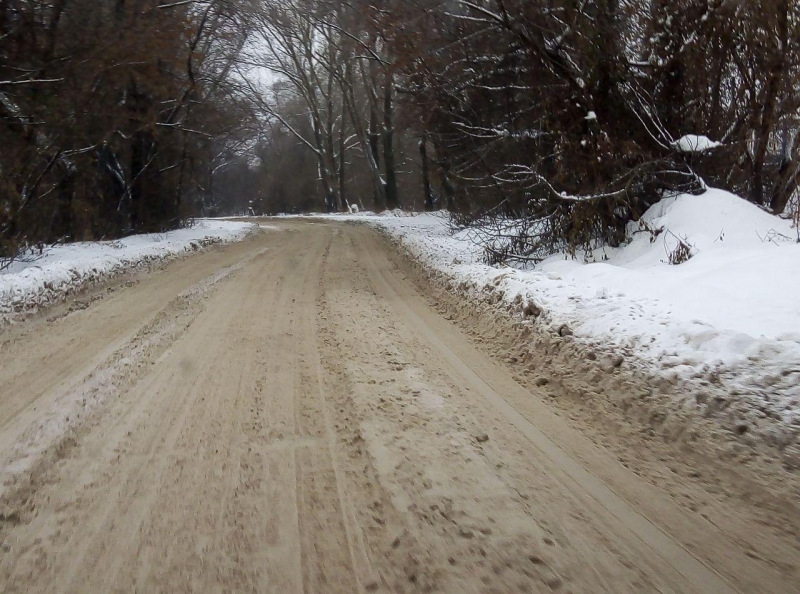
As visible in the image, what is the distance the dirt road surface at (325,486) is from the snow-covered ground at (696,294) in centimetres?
104

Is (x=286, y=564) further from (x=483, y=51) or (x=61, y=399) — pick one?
(x=483, y=51)

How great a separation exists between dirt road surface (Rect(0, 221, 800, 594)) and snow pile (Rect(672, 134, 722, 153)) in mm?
5779

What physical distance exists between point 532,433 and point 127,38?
45.8ft

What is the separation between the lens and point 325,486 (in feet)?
12.9

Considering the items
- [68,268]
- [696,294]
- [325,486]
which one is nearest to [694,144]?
[696,294]

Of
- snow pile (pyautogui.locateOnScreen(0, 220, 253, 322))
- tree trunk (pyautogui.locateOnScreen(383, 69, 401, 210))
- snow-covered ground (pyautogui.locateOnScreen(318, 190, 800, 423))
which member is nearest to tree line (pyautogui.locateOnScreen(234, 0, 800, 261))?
snow-covered ground (pyautogui.locateOnScreen(318, 190, 800, 423))

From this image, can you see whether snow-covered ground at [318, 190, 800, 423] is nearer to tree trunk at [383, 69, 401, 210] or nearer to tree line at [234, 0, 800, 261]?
tree line at [234, 0, 800, 261]

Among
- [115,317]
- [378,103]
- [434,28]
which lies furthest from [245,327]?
[378,103]

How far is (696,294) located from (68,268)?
35.2 feet

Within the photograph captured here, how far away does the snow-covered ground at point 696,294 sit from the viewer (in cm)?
470

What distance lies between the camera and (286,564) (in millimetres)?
3104

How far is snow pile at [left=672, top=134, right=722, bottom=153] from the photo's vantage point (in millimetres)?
10344

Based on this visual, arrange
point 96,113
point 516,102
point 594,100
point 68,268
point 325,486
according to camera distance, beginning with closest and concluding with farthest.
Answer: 1. point 325,486
2. point 594,100
3. point 68,268
4. point 516,102
5. point 96,113

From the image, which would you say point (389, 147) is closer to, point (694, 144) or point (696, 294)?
point (694, 144)
